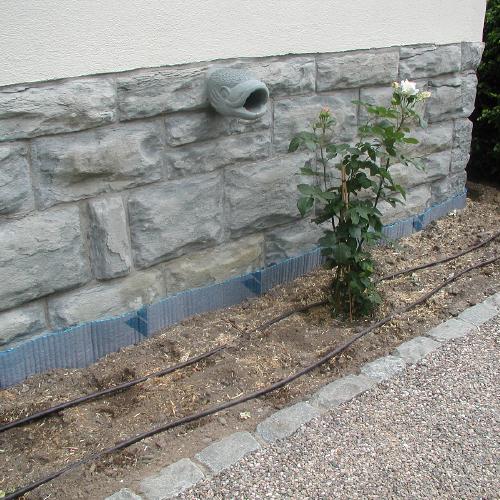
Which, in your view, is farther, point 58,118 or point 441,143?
point 441,143

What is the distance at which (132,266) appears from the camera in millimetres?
3137

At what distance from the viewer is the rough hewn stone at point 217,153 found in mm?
3150

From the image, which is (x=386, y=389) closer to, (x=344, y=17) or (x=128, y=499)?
(x=128, y=499)

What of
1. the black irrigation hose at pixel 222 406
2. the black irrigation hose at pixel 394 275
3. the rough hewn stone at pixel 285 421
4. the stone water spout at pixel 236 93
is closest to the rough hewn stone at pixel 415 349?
the black irrigation hose at pixel 222 406

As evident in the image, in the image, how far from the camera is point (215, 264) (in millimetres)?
3484

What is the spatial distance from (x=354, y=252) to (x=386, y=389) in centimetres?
72

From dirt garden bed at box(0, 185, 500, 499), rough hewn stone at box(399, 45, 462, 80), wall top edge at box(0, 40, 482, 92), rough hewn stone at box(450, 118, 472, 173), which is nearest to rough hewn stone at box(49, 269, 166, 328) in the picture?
dirt garden bed at box(0, 185, 500, 499)

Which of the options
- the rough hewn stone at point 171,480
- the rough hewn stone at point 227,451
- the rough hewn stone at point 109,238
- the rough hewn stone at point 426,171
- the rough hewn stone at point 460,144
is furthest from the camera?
the rough hewn stone at point 460,144

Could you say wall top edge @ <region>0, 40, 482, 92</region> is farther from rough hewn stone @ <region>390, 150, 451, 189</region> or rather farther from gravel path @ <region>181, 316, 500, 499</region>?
gravel path @ <region>181, 316, 500, 499</region>

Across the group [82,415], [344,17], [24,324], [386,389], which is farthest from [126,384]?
[344,17]

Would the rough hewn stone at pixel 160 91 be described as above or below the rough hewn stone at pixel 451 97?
above

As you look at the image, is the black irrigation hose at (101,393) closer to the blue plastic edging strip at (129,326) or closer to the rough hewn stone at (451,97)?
the blue plastic edging strip at (129,326)

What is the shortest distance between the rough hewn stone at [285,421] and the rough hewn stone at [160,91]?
4.70 feet

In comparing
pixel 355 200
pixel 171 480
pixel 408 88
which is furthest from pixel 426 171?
pixel 171 480
